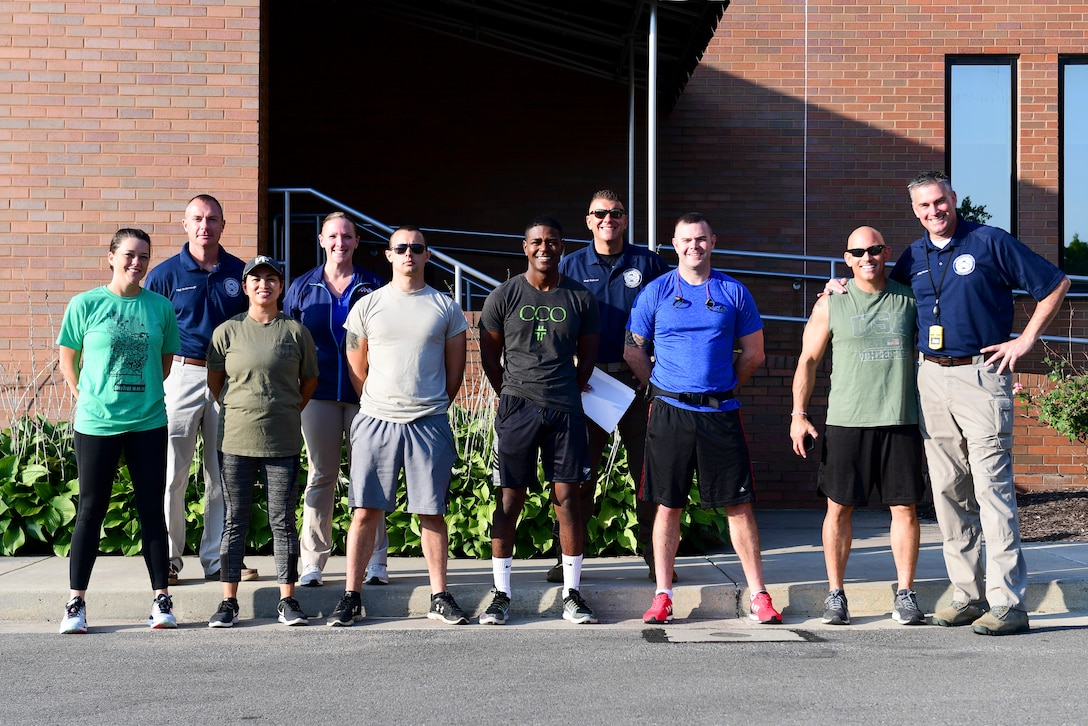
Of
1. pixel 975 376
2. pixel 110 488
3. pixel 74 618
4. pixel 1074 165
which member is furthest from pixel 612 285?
pixel 1074 165

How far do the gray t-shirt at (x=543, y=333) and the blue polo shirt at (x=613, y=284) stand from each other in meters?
0.43

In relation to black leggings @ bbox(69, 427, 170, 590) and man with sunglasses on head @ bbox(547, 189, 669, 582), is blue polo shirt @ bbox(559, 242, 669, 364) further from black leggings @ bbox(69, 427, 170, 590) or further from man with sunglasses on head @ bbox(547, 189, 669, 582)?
black leggings @ bbox(69, 427, 170, 590)

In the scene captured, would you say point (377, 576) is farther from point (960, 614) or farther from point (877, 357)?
point (960, 614)

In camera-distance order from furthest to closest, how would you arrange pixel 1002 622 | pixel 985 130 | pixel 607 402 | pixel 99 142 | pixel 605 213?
1. pixel 985 130
2. pixel 99 142
3. pixel 605 213
4. pixel 607 402
5. pixel 1002 622

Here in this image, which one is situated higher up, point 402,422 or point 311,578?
point 402,422

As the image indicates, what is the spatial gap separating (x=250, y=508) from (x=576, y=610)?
1793 millimetres

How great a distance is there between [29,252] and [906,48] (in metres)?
8.56

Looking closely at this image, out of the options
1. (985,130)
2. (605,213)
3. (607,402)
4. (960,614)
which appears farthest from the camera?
(985,130)

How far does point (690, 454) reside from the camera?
5984mm

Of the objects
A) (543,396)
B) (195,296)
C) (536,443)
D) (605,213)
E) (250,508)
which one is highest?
(605,213)

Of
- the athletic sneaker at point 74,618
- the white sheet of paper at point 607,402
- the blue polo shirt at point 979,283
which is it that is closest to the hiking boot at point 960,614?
the blue polo shirt at point 979,283

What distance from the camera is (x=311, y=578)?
6.48 metres

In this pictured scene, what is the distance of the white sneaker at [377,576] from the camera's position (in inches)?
260

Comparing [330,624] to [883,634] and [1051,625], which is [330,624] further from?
[1051,625]
